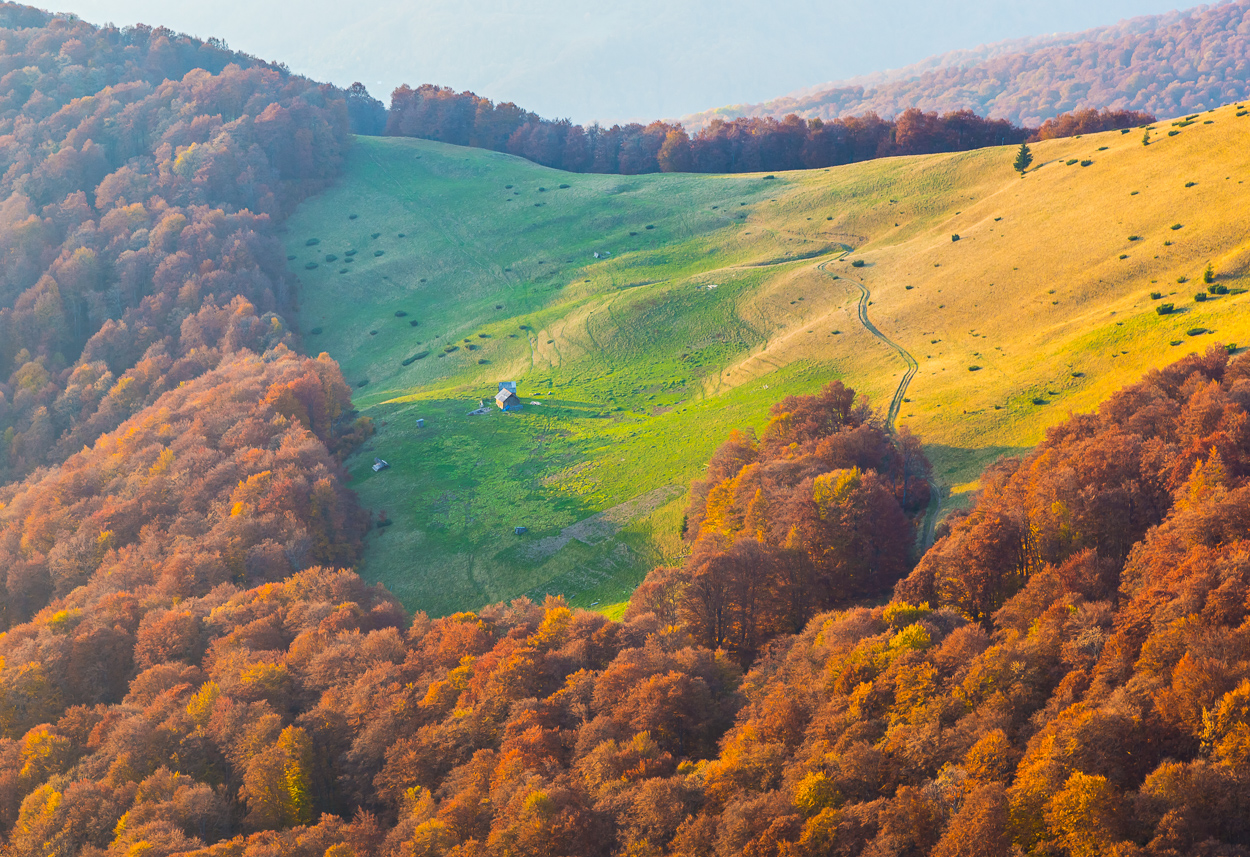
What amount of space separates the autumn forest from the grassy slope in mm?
7975

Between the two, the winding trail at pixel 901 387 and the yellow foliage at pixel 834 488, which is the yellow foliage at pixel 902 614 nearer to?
the yellow foliage at pixel 834 488

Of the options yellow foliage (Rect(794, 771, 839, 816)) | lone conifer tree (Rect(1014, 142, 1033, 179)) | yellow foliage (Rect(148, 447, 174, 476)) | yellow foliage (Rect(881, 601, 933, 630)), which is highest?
lone conifer tree (Rect(1014, 142, 1033, 179))

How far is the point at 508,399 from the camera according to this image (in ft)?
307

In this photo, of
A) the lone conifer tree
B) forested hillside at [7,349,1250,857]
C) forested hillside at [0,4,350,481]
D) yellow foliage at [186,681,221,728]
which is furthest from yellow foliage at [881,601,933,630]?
forested hillside at [0,4,350,481]

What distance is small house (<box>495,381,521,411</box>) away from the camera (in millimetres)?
93250

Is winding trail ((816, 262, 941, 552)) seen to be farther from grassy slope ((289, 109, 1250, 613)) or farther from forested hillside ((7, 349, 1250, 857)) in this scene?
forested hillside ((7, 349, 1250, 857))

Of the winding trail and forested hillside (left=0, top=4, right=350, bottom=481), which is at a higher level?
forested hillside (left=0, top=4, right=350, bottom=481)

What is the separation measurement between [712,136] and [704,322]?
272 ft

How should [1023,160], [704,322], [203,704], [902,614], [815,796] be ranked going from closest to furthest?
[815,796] → [902,614] → [203,704] → [704,322] → [1023,160]

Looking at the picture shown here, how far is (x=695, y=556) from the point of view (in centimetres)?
5506

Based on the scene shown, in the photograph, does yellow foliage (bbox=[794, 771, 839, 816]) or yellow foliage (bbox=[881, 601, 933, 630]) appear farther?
yellow foliage (bbox=[881, 601, 933, 630])

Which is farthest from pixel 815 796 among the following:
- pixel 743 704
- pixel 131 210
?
pixel 131 210

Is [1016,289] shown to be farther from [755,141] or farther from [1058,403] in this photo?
[755,141]

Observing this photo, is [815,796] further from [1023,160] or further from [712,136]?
[712,136]
